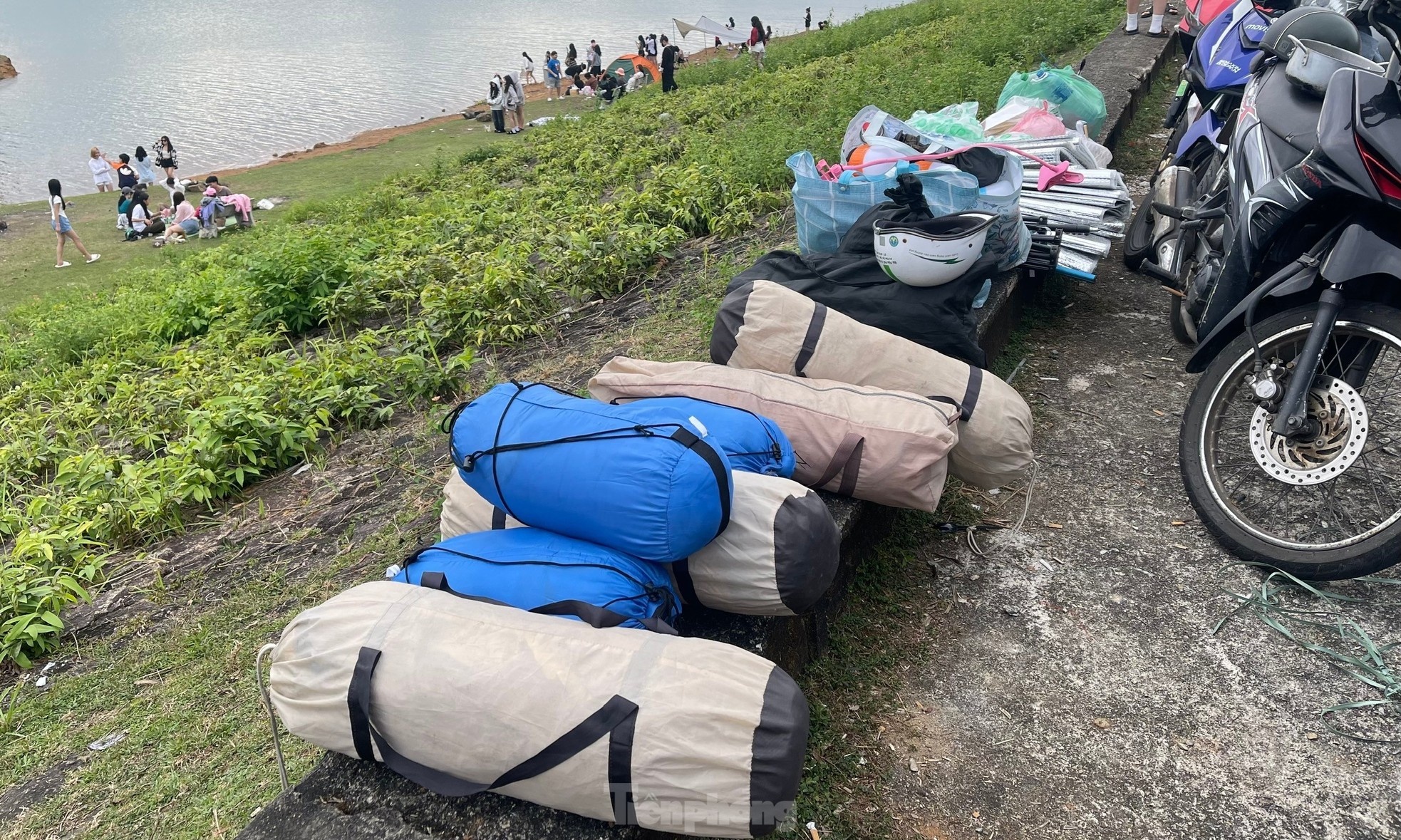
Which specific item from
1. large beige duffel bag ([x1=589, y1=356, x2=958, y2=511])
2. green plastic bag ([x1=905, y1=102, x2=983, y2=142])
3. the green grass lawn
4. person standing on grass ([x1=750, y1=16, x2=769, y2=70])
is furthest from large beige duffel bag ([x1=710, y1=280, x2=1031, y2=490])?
person standing on grass ([x1=750, y1=16, x2=769, y2=70])

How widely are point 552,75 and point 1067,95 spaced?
24.3 metres

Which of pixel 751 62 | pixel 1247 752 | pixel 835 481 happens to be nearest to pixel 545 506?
pixel 835 481

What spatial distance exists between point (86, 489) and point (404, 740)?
4141 mm

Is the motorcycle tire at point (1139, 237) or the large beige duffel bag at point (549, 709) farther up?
the motorcycle tire at point (1139, 237)

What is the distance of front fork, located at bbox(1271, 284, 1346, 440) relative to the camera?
2645 mm

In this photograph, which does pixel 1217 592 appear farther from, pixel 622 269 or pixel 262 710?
pixel 622 269

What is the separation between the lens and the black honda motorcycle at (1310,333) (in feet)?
8.54

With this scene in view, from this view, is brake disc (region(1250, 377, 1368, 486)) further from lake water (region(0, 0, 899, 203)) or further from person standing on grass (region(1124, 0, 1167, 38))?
lake water (region(0, 0, 899, 203))

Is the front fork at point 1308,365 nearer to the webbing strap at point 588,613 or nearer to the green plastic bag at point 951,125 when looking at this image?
the webbing strap at point 588,613

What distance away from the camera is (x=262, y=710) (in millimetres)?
2861

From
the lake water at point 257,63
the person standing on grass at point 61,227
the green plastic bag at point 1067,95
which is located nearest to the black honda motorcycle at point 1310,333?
the green plastic bag at point 1067,95

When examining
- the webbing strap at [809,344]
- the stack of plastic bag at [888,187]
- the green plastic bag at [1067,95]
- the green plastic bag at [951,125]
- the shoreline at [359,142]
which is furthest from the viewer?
the shoreline at [359,142]

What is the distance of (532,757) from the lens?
1.78 m

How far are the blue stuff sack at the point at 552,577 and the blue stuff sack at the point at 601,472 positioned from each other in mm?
52
